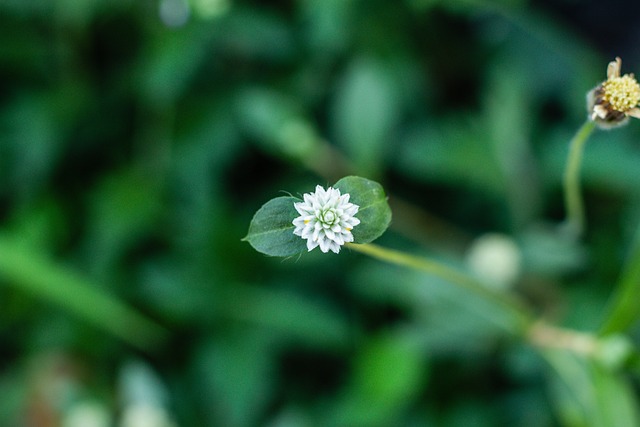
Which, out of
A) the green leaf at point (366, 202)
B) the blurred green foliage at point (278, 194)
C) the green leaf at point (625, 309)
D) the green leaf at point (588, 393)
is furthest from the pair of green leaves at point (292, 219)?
the blurred green foliage at point (278, 194)

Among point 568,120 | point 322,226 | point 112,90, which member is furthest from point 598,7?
point 322,226

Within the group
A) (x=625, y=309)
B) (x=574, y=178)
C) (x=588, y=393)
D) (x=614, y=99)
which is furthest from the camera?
(x=588, y=393)

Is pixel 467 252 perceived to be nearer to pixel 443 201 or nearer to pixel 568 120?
pixel 443 201

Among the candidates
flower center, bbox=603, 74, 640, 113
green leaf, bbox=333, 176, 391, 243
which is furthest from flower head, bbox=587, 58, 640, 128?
green leaf, bbox=333, 176, 391, 243

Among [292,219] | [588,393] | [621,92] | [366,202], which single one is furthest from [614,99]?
[588,393]

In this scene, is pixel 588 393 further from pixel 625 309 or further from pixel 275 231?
pixel 275 231

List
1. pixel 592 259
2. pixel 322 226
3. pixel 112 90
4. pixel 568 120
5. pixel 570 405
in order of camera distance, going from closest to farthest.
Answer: pixel 322 226 < pixel 570 405 < pixel 592 259 < pixel 568 120 < pixel 112 90

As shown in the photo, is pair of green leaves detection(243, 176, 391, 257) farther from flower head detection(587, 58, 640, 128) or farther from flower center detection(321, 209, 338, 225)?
flower head detection(587, 58, 640, 128)
